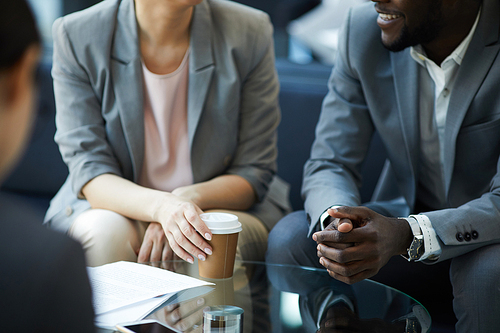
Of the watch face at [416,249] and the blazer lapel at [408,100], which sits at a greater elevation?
the blazer lapel at [408,100]

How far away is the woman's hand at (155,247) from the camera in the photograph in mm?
→ 1245

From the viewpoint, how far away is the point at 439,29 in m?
1.30

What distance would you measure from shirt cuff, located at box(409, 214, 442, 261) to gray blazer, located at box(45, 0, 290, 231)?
51 cm

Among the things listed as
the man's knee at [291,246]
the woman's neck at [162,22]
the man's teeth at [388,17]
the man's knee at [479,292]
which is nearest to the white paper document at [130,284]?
the man's knee at [291,246]

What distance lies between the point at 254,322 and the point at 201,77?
77cm

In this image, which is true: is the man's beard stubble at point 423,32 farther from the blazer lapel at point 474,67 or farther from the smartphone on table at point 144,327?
the smartphone on table at point 144,327

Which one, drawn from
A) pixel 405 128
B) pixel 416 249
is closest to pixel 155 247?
pixel 416 249

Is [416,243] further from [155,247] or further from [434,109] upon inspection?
[155,247]

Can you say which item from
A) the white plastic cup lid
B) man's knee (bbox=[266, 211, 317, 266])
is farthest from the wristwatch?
the white plastic cup lid

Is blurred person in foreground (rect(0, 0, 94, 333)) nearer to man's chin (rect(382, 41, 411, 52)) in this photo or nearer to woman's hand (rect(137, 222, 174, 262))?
woman's hand (rect(137, 222, 174, 262))

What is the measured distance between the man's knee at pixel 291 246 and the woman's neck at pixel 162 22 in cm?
61

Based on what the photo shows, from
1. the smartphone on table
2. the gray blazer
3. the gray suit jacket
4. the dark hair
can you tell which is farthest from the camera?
the gray blazer

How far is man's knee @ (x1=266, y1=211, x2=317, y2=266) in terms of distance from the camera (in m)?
1.28

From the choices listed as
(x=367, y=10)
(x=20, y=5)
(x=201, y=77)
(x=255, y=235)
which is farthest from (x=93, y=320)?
(x=367, y=10)
